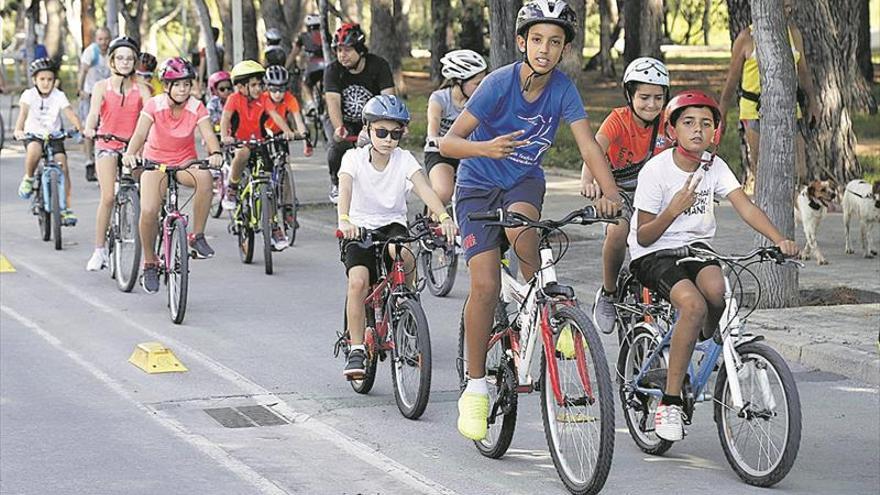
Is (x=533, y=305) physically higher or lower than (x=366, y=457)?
higher

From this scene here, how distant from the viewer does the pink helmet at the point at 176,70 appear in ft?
41.7

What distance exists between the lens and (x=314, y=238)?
17.0 m

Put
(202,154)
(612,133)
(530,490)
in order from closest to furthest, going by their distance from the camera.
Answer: (530,490) → (612,133) → (202,154)

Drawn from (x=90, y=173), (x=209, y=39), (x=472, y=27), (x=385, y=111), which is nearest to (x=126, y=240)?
(x=385, y=111)

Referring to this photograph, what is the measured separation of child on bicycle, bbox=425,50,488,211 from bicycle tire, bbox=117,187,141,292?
2.41m

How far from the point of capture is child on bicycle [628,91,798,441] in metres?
7.32

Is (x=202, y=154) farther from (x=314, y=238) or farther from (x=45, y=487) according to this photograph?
→ (x=45, y=487)

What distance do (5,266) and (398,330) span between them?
7.02 meters

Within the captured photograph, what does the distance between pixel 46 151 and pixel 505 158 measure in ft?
33.7

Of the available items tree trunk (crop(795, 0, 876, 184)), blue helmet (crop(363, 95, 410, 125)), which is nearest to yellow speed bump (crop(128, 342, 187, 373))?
blue helmet (crop(363, 95, 410, 125))

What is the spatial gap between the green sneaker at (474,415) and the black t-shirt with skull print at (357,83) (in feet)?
24.8

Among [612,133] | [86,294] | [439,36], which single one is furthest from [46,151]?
[439,36]

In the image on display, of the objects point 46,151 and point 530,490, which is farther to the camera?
point 46,151

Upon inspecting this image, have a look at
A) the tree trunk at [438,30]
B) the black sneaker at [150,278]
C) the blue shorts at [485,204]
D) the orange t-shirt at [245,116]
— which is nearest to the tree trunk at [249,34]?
the tree trunk at [438,30]
